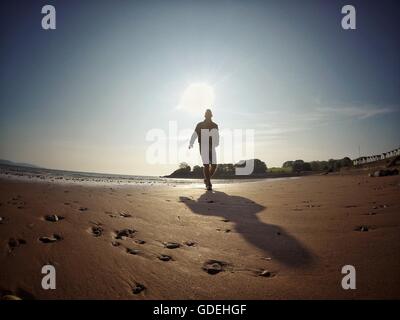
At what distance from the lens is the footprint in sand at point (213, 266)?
5.99 feet

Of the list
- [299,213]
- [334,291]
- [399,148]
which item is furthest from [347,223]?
[399,148]

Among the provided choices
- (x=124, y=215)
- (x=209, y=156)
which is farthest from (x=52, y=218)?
(x=209, y=156)

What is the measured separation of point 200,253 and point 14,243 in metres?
1.84

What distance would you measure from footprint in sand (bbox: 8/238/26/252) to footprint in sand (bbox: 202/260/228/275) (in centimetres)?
181

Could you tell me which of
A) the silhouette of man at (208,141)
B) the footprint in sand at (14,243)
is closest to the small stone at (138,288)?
the footprint in sand at (14,243)

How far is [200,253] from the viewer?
219 cm

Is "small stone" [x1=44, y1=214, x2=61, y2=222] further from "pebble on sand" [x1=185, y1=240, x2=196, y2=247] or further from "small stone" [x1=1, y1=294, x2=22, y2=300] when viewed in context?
"pebble on sand" [x1=185, y1=240, x2=196, y2=247]

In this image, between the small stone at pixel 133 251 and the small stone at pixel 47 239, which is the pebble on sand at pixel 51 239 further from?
the small stone at pixel 133 251

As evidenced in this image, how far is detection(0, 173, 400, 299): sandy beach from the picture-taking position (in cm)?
152

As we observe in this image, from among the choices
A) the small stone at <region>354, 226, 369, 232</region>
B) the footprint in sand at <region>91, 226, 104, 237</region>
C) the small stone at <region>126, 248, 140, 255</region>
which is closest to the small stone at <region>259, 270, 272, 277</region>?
the small stone at <region>126, 248, 140, 255</region>

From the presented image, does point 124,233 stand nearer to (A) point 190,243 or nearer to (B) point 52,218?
(A) point 190,243
